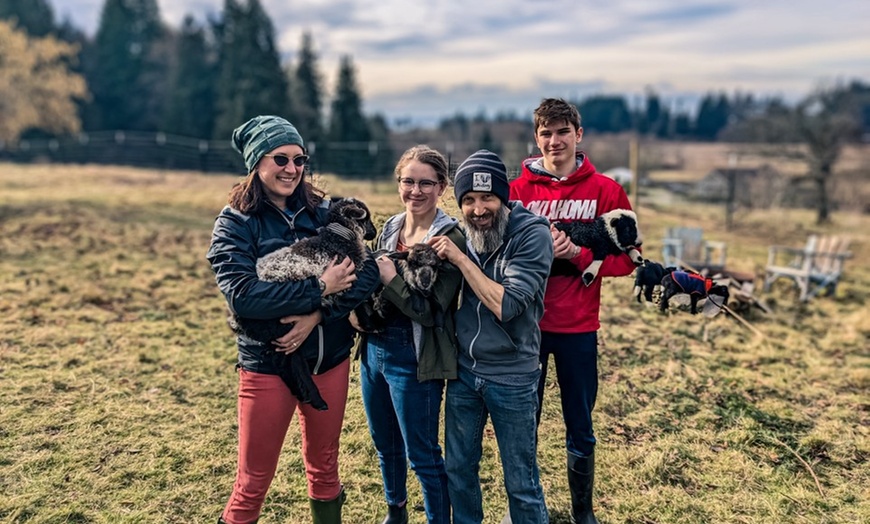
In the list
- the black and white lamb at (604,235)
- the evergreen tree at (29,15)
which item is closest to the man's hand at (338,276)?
the black and white lamb at (604,235)

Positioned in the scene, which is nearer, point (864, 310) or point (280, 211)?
point (280, 211)

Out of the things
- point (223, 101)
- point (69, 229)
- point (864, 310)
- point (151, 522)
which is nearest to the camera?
point (151, 522)

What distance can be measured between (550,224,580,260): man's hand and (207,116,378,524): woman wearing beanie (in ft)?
3.04

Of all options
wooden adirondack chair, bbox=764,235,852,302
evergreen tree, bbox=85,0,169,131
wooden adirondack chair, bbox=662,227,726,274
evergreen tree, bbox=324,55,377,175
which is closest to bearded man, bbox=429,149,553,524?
wooden adirondack chair, bbox=662,227,726,274

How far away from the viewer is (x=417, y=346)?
8.11ft

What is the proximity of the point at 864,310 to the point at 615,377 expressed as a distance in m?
5.81

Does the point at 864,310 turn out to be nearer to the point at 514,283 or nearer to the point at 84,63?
the point at 514,283

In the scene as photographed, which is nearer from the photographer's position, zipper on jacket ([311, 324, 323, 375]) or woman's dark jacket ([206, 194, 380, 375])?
woman's dark jacket ([206, 194, 380, 375])

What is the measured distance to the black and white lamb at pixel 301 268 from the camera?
2.32 meters

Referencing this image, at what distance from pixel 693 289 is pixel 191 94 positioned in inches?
1630

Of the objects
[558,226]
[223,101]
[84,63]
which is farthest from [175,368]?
[84,63]

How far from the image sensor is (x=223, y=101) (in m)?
35.5

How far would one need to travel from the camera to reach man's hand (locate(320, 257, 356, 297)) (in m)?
2.36

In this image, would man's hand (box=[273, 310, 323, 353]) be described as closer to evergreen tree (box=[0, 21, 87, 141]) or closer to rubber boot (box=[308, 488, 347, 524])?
rubber boot (box=[308, 488, 347, 524])
